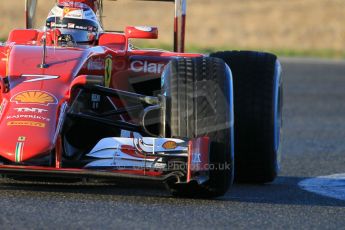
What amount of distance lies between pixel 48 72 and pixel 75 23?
61.7 inches

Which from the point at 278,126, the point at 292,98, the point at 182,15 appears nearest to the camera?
the point at 278,126

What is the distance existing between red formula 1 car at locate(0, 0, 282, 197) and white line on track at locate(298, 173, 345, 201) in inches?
15.2

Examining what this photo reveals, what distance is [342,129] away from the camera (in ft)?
50.2

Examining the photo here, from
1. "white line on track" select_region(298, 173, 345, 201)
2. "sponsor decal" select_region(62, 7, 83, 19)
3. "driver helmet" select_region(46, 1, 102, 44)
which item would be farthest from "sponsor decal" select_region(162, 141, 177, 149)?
"sponsor decal" select_region(62, 7, 83, 19)

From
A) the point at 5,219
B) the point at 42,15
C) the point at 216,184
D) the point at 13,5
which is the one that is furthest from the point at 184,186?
the point at 13,5

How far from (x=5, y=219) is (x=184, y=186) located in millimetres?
1599

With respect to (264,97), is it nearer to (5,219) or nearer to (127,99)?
(127,99)

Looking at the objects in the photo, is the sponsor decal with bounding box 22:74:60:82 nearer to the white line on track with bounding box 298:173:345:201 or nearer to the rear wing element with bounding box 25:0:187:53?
the rear wing element with bounding box 25:0:187:53

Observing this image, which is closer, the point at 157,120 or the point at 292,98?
the point at 157,120

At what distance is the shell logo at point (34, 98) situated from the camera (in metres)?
7.93

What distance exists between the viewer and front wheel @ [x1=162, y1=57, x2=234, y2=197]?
768cm

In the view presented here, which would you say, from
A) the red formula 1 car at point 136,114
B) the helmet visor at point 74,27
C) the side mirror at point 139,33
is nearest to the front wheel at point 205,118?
the red formula 1 car at point 136,114

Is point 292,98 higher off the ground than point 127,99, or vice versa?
point 127,99

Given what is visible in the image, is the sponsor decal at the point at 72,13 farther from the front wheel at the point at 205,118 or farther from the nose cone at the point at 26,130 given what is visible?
the front wheel at the point at 205,118
